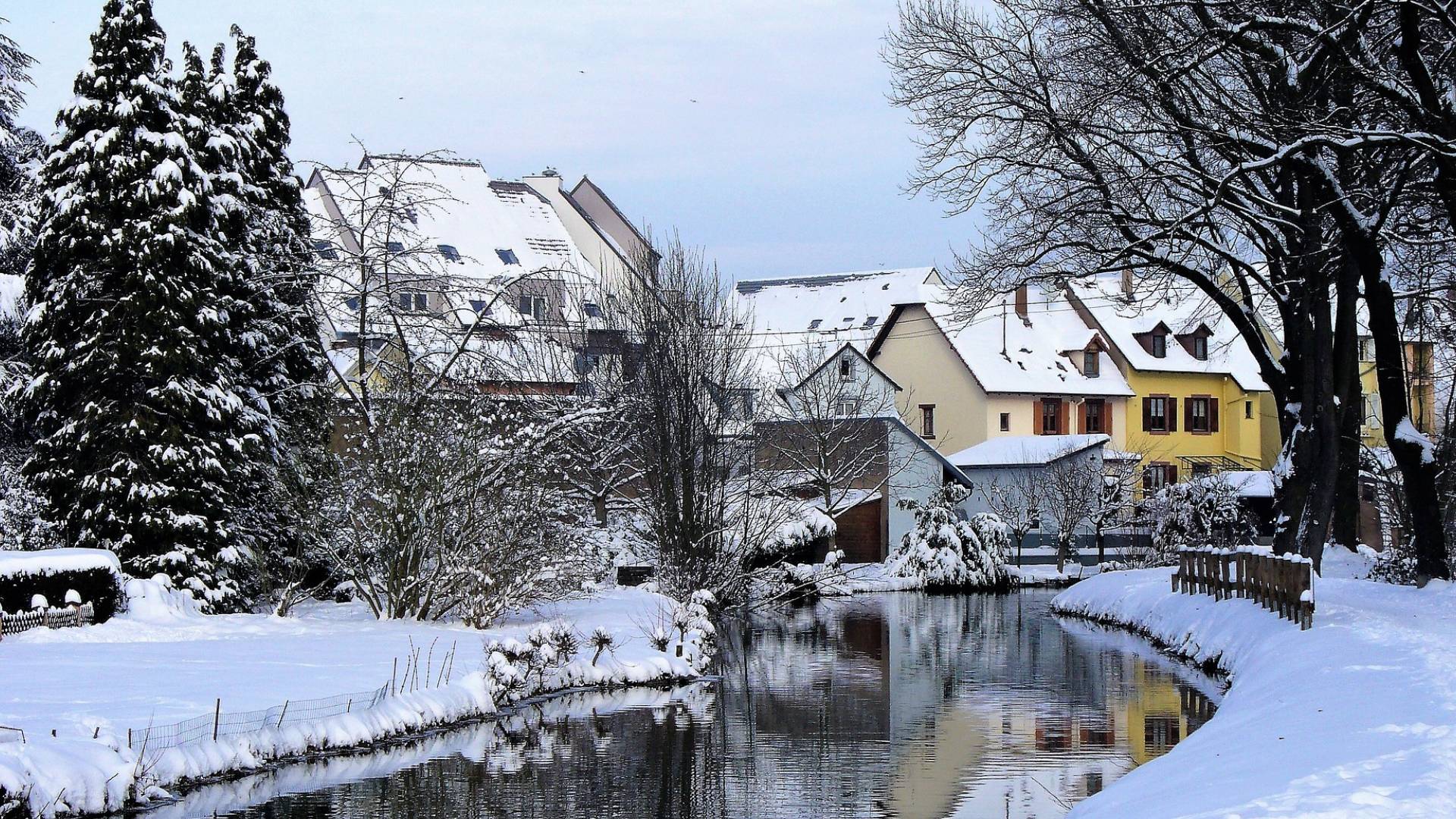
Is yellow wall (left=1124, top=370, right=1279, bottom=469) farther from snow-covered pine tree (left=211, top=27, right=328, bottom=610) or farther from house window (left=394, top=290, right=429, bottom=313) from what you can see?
snow-covered pine tree (left=211, top=27, right=328, bottom=610)

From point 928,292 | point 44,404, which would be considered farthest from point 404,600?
point 928,292

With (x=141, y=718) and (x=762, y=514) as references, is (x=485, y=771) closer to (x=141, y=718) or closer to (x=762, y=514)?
(x=141, y=718)

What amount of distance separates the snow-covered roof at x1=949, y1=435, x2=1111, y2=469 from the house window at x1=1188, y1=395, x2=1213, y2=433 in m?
11.9

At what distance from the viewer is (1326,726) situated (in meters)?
12.3

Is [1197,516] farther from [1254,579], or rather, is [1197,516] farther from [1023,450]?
[1254,579]

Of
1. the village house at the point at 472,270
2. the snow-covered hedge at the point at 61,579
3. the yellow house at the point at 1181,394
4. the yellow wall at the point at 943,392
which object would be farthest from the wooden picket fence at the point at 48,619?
the yellow house at the point at 1181,394

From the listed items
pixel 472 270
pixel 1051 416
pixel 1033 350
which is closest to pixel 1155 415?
pixel 1051 416

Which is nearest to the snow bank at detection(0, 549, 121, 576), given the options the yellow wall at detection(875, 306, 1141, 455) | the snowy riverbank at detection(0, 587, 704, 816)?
the snowy riverbank at detection(0, 587, 704, 816)

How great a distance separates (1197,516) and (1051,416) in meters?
17.7

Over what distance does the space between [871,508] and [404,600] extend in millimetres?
33709

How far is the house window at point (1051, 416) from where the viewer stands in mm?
67438

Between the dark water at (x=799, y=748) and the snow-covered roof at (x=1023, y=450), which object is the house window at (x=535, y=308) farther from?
the snow-covered roof at (x=1023, y=450)

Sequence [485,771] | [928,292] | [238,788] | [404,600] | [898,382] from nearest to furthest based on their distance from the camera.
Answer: [238,788], [485,771], [404,600], [898,382], [928,292]

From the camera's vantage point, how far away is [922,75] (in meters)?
28.1
